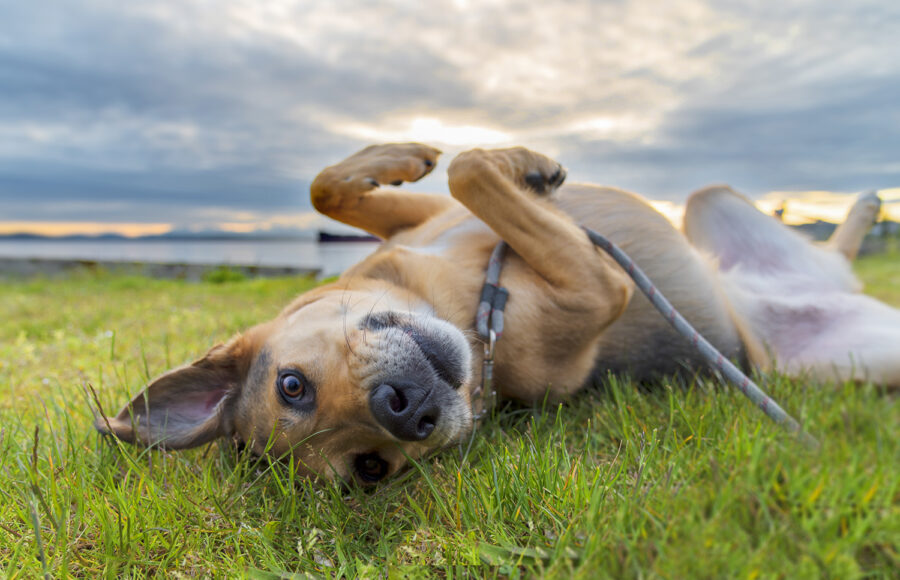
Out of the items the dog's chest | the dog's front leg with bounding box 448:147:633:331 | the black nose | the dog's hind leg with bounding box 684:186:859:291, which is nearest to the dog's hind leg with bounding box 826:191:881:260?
the dog's hind leg with bounding box 684:186:859:291

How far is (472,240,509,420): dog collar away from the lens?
98.7 inches

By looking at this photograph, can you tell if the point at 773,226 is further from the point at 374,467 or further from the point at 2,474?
the point at 2,474

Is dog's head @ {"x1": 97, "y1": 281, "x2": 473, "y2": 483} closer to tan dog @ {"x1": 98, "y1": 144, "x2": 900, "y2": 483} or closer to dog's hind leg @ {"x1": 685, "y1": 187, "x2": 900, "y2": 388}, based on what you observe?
tan dog @ {"x1": 98, "y1": 144, "x2": 900, "y2": 483}

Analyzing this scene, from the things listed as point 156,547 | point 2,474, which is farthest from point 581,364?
point 2,474

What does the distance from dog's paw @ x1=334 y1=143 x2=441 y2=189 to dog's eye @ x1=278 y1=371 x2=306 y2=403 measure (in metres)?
1.62

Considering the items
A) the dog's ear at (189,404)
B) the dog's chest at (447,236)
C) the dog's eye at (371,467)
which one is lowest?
the dog's eye at (371,467)

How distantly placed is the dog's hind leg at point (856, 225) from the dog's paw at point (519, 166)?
322cm

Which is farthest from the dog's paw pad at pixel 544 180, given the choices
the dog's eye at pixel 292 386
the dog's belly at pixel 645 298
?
the dog's eye at pixel 292 386

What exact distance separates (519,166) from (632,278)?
2.93ft

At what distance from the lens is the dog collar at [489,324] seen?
2.51m

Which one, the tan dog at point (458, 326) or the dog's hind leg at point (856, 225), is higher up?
the dog's hind leg at point (856, 225)

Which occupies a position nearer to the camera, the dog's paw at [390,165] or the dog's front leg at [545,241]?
the dog's front leg at [545,241]

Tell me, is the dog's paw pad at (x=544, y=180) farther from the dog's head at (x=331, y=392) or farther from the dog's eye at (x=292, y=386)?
the dog's eye at (x=292, y=386)

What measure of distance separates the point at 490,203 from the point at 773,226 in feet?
10.6
